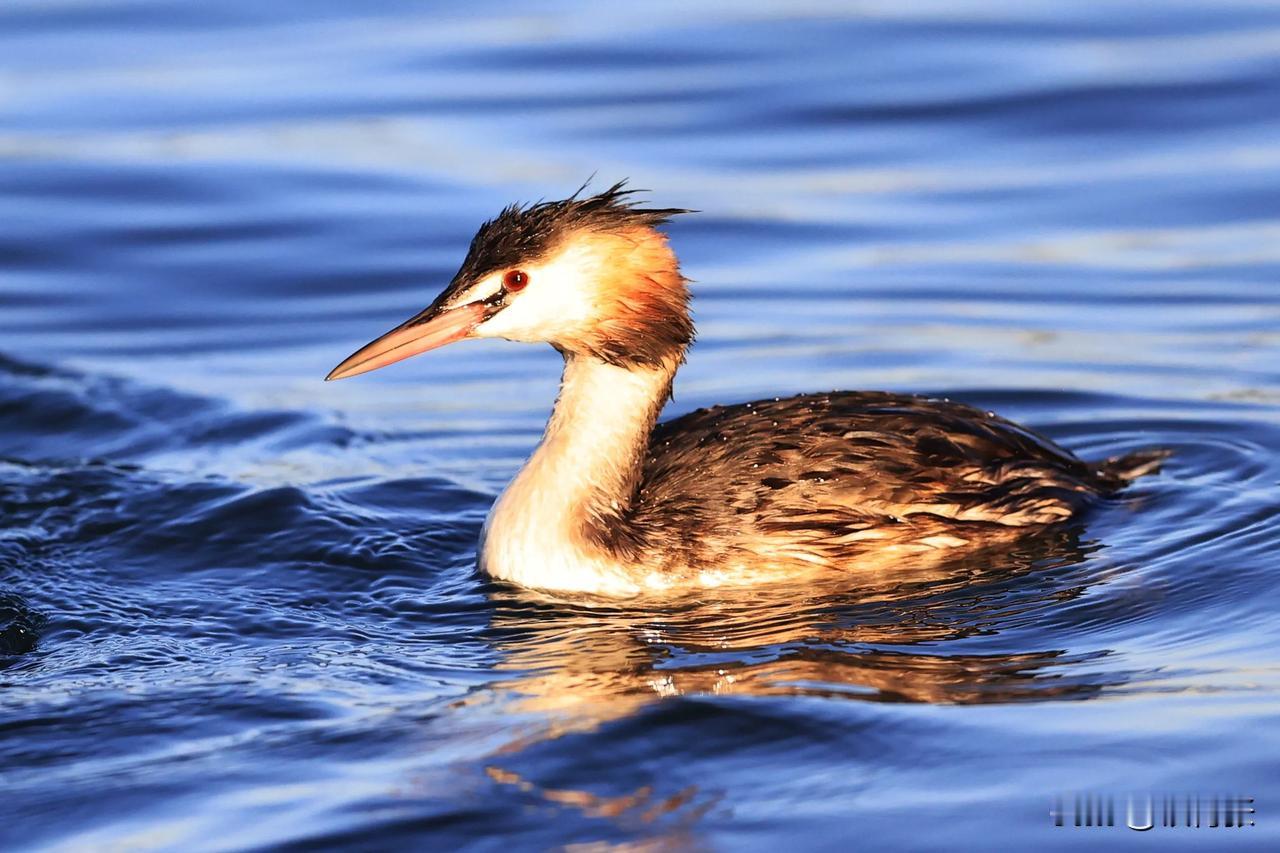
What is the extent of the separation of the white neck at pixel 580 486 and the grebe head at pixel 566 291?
0.11 metres

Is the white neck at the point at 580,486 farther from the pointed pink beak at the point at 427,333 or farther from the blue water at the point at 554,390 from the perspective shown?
the pointed pink beak at the point at 427,333

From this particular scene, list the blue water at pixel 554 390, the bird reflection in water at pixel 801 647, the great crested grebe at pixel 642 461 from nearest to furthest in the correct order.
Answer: the blue water at pixel 554 390
the bird reflection in water at pixel 801 647
the great crested grebe at pixel 642 461

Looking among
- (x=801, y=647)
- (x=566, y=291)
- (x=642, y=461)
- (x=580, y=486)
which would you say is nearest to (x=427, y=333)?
(x=566, y=291)

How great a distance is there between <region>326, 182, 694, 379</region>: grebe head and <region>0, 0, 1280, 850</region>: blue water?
0.90 m

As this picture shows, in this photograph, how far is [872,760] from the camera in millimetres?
5543

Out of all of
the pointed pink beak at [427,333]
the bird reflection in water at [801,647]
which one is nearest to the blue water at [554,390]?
the bird reflection in water at [801,647]

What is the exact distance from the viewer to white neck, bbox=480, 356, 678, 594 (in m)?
7.19

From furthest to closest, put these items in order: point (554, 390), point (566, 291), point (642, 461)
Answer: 1. point (554, 390)
2. point (642, 461)
3. point (566, 291)

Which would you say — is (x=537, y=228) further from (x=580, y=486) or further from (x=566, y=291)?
(x=580, y=486)

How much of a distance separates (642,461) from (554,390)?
8.23 ft

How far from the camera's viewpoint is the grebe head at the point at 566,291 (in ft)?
23.7

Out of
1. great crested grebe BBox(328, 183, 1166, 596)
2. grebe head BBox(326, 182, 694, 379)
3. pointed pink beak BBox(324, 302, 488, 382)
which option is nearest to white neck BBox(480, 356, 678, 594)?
great crested grebe BBox(328, 183, 1166, 596)

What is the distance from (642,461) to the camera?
24.7 ft

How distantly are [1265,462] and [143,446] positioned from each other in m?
4.77
